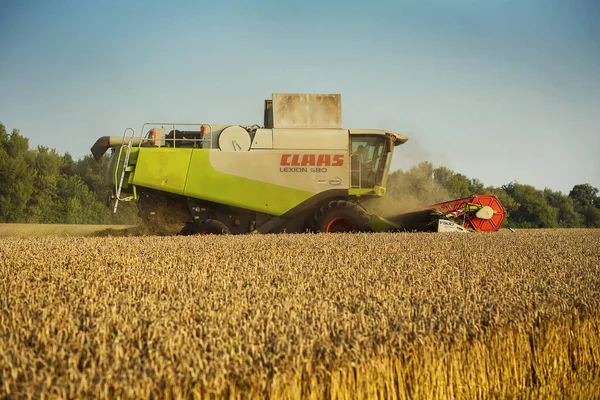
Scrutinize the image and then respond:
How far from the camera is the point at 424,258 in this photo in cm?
737

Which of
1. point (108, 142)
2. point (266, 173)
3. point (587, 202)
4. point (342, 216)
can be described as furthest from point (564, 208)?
point (108, 142)

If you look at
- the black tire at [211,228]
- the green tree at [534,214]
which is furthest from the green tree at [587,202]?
the black tire at [211,228]

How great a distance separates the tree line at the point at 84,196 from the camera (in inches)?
1591

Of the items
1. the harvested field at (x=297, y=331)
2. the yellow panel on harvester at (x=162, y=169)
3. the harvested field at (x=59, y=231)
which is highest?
the yellow panel on harvester at (x=162, y=169)

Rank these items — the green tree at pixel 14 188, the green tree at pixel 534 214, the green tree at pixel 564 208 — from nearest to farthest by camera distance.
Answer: the green tree at pixel 14 188 < the green tree at pixel 534 214 < the green tree at pixel 564 208

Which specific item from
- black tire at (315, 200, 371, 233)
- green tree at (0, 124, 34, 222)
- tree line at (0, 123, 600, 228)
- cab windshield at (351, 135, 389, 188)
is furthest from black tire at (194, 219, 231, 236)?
green tree at (0, 124, 34, 222)

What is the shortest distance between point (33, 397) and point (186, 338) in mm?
784

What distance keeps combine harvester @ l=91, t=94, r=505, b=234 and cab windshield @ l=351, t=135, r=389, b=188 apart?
0.07 feet

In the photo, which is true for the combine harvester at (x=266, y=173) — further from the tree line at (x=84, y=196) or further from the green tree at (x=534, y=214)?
the green tree at (x=534, y=214)

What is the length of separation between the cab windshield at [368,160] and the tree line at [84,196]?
2089cm

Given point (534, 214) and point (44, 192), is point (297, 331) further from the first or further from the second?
point (534, 214)

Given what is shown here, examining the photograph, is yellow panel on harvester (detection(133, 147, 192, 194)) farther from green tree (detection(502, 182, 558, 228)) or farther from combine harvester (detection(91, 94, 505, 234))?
green tree (detection(502, 182, 558, 228))

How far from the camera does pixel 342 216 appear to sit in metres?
13.6

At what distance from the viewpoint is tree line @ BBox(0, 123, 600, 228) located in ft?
133
